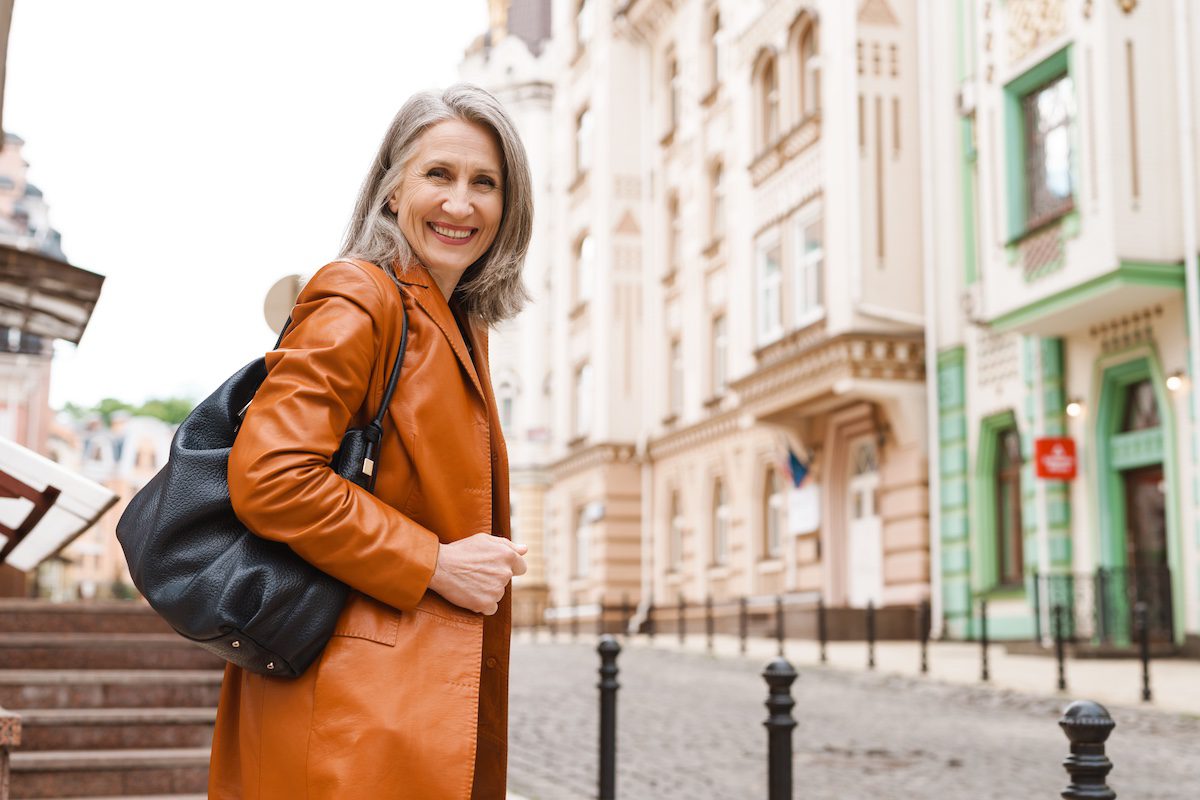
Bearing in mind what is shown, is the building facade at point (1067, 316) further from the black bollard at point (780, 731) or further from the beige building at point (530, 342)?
the beige building at point (530, 342)

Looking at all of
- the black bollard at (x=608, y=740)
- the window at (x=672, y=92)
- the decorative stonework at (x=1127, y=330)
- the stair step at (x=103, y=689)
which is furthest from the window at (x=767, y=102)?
the black bollard at (x=608, y=740)

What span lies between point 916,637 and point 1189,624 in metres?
5.65

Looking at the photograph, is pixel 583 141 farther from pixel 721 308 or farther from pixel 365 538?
pixel 365 538

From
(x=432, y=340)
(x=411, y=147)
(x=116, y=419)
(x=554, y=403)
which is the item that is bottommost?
(x=432, y=340)

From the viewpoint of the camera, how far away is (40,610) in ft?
30.2

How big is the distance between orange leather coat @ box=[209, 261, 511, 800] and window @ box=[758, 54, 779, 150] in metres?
24.3

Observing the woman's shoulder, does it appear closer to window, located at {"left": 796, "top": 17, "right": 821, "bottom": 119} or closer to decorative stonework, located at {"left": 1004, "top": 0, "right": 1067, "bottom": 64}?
decorative stonework, located at {"left": 1004, "top": 0, "right": 1067, "bottom": 64}

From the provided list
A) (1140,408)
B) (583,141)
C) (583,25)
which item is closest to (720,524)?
(1140,408)

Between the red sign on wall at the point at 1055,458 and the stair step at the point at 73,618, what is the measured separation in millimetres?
12400

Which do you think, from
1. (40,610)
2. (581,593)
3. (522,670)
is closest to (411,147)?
(40,610)

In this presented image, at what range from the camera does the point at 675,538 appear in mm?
32094

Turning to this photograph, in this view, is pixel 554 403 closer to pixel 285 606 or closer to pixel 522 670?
pixel 522 670

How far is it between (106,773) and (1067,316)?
13992 millimetres

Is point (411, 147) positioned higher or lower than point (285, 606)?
higher
